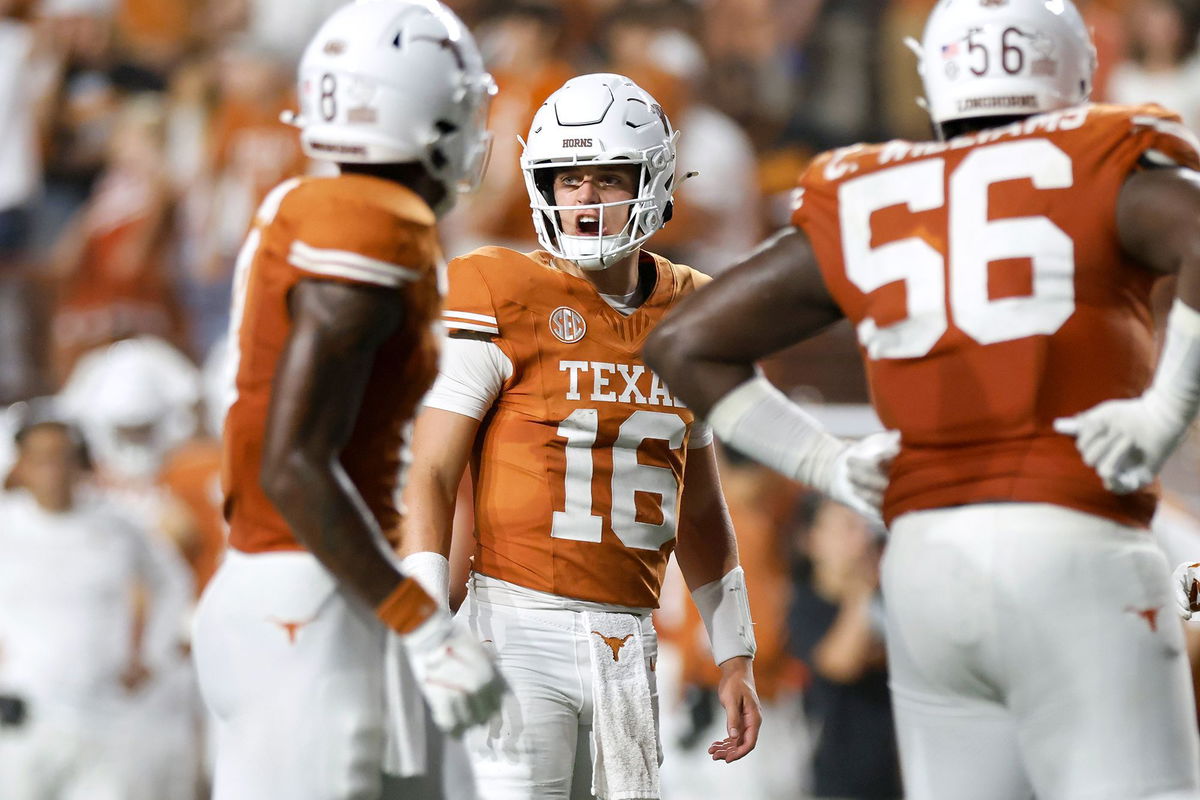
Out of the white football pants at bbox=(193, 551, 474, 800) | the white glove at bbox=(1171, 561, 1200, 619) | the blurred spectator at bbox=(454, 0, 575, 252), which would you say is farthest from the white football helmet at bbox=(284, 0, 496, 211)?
the blurred spectator at bbox=(454, 0, 575, 252)

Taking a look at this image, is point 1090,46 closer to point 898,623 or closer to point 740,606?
point 898,623

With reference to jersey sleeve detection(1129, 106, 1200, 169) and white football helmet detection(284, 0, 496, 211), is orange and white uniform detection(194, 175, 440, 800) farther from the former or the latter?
jersey sleeve detection(1129, 106, 1200, 169)

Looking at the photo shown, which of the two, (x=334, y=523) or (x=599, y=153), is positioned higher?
(x=599, y=153)

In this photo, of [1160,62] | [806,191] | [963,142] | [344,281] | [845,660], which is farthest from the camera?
[1160,62]

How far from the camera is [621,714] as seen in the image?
9.58ft

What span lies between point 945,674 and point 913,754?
0.48ft

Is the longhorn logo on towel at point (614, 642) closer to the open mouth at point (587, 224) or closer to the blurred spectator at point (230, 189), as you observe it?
the open mouth at point (587, 224)

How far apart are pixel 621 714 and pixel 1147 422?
124cm

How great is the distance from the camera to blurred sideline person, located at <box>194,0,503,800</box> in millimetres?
2062

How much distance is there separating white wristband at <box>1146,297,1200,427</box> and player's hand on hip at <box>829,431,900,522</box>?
1.23ft

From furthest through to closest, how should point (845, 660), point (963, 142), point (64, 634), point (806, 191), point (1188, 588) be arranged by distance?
1. point (845, 660)
2. point (64, 634)
3. point (1188, 588)
4. point (806, 191)
5. point (963, 142)

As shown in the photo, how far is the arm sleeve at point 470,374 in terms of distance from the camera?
3002 mm

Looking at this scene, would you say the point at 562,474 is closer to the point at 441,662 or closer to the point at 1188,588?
the point at 441,662

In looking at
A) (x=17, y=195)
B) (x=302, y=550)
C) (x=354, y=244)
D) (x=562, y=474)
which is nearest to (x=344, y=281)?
(x=354, y=244)
